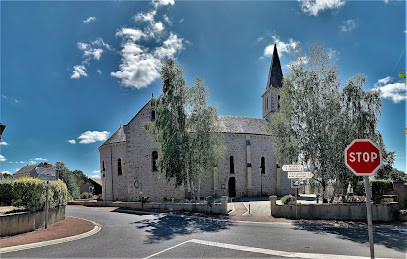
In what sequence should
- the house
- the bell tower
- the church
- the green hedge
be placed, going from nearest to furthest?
the green hedge, the church, the bell tower, the house

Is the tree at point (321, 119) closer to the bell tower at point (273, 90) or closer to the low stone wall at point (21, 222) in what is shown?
the low stone wall at point (21, 222)

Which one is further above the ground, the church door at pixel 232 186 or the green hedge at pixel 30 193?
the green hedge at pixel 30 193

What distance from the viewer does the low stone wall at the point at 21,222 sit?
31.9 feet

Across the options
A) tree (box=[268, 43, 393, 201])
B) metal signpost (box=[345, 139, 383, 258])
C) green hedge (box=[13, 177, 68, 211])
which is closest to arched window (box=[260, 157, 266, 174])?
tree (box=[268, 43, 393, 201])

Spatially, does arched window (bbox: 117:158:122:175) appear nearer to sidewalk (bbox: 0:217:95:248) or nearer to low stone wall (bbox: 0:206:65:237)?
sidewalk (bbox: 0:217:95:248)

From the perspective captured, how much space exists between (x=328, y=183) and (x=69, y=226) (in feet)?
50.2

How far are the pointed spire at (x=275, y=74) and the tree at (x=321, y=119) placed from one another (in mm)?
20264

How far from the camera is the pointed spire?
122 feet

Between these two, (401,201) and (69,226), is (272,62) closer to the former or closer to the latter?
(401,201)

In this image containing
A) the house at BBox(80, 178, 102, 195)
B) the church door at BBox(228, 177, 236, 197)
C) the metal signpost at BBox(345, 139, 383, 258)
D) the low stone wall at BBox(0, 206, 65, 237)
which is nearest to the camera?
the metal signpost at BBox(345, 139, 383, 258)

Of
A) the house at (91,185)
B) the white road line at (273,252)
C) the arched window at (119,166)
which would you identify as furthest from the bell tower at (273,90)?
the house at (91,185)

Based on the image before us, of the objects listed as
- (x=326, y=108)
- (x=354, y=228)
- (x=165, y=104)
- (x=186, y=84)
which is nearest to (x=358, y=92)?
(x=326, y=108)

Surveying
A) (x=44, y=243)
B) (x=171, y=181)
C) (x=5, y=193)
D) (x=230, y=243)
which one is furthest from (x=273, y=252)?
(x=5, y=193)

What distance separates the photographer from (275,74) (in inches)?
1494
